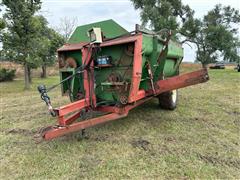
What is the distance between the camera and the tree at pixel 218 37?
20.2 m

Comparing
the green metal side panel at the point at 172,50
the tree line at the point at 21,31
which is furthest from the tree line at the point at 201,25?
the green metal side panel at the point at 172,50

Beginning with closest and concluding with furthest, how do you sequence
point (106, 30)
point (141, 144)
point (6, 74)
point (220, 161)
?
point (220, 161) < point (141, 144) < point (106, 30) < point (6, 74)

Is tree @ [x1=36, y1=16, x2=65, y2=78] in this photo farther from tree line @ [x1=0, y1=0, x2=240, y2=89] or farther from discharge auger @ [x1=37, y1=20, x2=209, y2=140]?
discharge auger @ [x1=37, y1=20, x2=209, y2=140]

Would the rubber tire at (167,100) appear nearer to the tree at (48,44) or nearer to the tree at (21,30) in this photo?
the tree at (21,30)

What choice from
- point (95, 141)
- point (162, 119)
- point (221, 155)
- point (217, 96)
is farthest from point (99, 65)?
point (217, 96)

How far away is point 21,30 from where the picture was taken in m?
11.6

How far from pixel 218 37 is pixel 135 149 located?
19987 millimetres

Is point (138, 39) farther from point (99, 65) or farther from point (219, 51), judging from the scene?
point (219, 51)

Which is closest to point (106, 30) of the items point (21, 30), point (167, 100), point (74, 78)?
point (74, 78)

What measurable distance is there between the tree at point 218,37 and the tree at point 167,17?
3.14 feet

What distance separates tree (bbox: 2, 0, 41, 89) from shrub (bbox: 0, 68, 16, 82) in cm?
754

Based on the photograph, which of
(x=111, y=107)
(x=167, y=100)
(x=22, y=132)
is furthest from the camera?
(x=167, y=100)

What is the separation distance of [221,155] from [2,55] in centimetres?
1180

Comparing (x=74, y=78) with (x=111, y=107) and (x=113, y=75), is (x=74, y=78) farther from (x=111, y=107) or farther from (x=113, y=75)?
(x=111, y=107)
